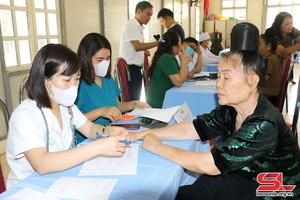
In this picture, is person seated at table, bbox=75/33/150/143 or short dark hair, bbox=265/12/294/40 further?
short dark hair, bbox=265/12/294/40

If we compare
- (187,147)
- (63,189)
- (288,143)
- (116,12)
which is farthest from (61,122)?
(116,12)

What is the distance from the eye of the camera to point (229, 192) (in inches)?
43.9

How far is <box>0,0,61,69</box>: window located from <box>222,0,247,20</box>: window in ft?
29.7

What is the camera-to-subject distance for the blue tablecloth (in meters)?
2.43

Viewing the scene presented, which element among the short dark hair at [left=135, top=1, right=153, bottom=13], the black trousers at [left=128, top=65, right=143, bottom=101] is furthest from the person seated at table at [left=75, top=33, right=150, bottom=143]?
the short dark hair at [left=135, top=1, right=153, bottom=13]

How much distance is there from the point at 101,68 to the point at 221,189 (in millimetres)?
1059

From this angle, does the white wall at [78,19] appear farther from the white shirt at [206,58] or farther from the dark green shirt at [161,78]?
the white shirt at [206,58]

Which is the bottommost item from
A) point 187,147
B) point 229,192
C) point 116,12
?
point 229,192

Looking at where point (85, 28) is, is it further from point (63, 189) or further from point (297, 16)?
point (297, 16)

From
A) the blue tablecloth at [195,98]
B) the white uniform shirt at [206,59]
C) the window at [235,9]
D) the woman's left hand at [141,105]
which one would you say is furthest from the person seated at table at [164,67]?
the window at [235,9]

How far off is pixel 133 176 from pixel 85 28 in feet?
9.92

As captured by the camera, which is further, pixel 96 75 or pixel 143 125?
pixel 96 75

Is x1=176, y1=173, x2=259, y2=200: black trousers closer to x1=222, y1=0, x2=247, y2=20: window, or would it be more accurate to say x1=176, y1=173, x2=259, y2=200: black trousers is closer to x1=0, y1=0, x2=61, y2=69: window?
x1=0, y1=0, x2=61, y2=69: window

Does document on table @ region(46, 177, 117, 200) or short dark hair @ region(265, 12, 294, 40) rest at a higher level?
short dark hair @ region(265, 12, 294, 40)
